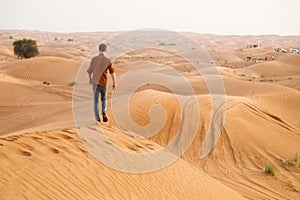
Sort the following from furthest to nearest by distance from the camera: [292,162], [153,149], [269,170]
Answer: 1. [292,162]
2. [269,170]
3. [153,149]

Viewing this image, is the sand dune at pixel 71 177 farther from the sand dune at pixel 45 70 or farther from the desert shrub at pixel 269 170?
the sand dune at pixel 45 70

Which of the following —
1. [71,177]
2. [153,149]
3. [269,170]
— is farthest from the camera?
[269,170]

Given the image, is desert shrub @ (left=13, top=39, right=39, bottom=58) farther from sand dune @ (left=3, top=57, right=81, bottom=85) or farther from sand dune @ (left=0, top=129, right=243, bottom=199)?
sand dune @ (left=0, top=129, right=243, bottom=199)

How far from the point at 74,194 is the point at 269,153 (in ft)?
22.3

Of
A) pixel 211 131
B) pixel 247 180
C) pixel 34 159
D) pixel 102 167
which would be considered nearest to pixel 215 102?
pixel 211 131

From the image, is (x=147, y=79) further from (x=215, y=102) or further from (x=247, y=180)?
(x=247, y=180)

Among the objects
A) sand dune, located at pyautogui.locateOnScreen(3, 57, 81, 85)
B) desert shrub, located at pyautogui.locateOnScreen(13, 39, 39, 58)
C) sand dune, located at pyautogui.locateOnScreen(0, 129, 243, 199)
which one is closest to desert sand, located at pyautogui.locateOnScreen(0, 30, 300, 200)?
sand dune, located at pyautogui.locateOnScreen(0, 129, 243, 199)

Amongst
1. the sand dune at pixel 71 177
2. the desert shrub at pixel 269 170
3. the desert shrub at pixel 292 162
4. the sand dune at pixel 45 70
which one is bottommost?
the desert shrub at pixel 292 162

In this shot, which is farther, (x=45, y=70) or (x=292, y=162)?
(x=45, y=70)

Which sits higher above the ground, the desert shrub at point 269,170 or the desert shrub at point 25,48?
the desert shrub at point 25,48

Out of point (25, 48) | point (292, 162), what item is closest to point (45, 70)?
point (25, 48)

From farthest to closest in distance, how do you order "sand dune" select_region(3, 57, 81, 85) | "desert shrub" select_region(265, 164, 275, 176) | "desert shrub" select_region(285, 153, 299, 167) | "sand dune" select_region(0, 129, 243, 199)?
"sand dune" select_region(3, 57, 81, 85), "desert shrub" select_region(285, 153, 299, 167), "desert shrub" select_region(265, 164, 275, 176), "sand dune" select_region(0, 129, 243, 199)

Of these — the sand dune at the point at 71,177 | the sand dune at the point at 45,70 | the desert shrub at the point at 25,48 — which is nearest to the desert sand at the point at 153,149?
the sand dune at the point at 71,177

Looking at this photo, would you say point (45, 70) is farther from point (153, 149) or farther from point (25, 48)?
point (153, 149)
